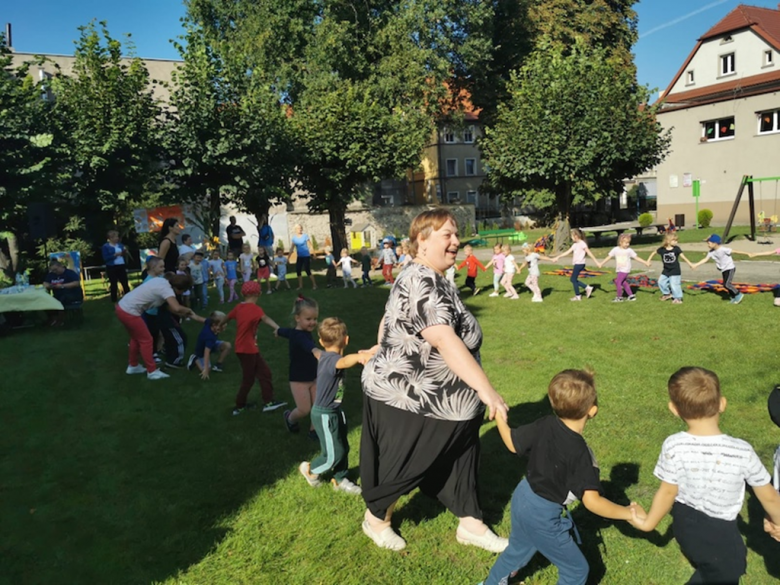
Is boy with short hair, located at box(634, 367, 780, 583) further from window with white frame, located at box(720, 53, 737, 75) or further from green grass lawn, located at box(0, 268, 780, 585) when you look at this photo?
window with white frame, located at box(720, 53, 737, 75)

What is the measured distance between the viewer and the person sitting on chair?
41.4 feet

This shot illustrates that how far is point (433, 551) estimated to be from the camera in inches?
151

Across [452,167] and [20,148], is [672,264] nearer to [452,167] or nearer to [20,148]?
[20,148]

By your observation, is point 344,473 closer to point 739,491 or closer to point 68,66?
point 739,491

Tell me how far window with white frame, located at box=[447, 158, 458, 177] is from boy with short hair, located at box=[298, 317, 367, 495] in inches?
1854

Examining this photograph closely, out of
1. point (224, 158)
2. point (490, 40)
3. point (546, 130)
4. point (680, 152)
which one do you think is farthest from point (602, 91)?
point (680, 152)

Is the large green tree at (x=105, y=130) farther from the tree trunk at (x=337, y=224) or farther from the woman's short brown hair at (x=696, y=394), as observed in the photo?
the woman's short brown hair at (x=696, y=394)

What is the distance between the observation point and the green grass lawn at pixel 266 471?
3.77 m

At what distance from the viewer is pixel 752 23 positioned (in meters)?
32.4

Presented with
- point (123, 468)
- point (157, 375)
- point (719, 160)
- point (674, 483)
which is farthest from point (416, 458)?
point (719, 160)

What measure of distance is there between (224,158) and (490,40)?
54.8ft

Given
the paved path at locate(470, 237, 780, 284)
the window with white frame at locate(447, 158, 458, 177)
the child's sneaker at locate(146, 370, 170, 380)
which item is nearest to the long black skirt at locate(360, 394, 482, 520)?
the child's sneaker at locate(146, 370, 170, 380)

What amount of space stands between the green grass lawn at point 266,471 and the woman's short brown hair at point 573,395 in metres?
1.24

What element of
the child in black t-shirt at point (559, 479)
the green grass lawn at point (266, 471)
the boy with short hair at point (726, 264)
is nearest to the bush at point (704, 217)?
the boy with short hair at point (726, 264)
